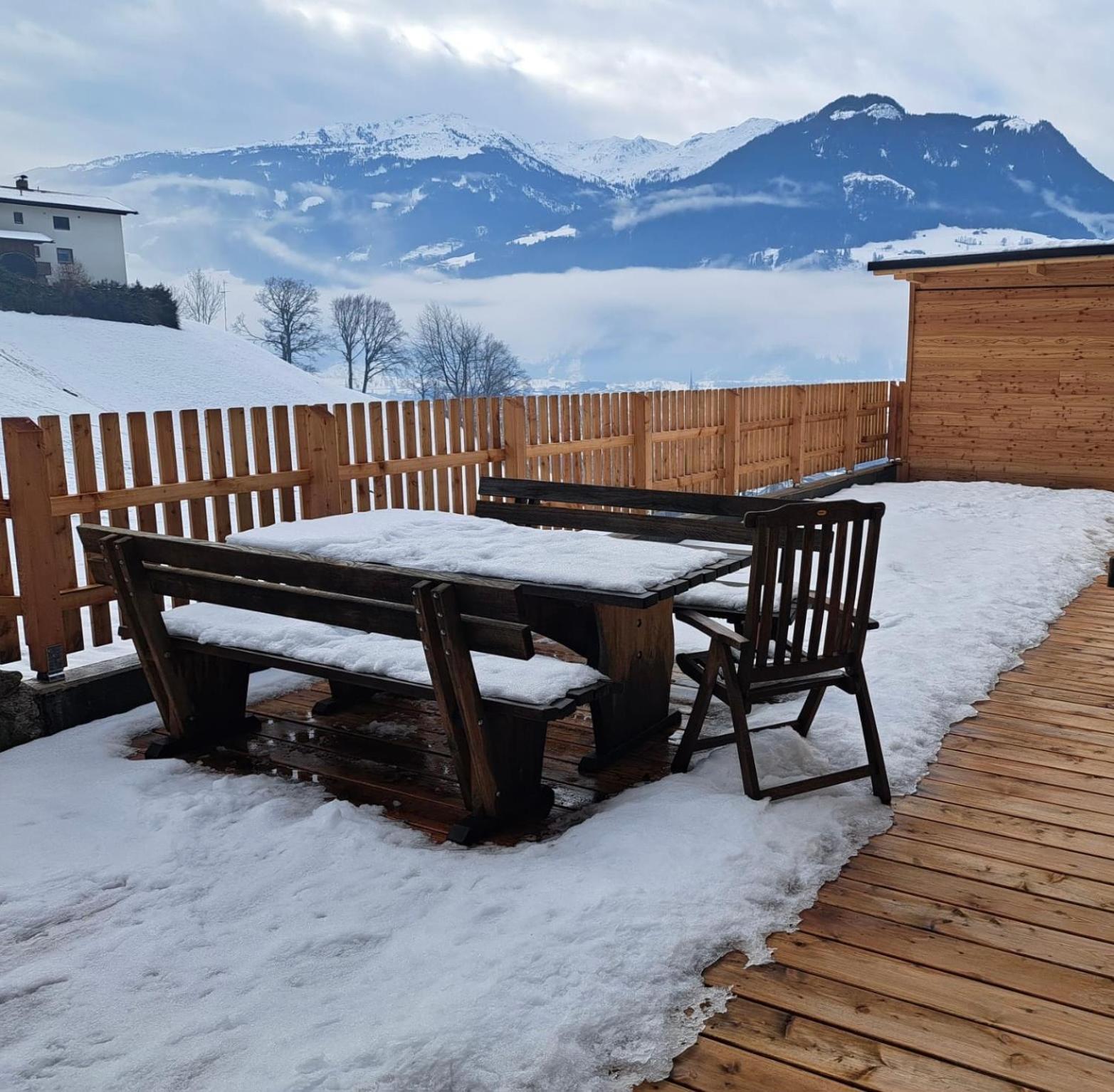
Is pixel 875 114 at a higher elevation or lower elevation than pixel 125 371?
higher

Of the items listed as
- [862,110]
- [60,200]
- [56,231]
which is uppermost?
[862,110]

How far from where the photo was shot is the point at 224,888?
10.3ft

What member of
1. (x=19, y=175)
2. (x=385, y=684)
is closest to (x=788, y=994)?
(x=385, y=684)

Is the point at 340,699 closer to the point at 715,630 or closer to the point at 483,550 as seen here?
the point at 483,550

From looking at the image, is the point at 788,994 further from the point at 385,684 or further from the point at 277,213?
the point at 277,213

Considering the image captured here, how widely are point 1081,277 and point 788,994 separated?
1369cm

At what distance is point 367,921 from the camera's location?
9.54 feet

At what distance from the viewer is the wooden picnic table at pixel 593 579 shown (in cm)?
379

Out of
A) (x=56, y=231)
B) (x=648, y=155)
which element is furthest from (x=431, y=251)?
(x=56, y=231)

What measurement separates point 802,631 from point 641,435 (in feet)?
20.4

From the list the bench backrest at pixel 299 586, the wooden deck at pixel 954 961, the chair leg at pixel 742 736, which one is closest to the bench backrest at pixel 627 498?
the chair leg at pixel 742 736

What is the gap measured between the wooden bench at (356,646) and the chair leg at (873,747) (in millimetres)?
937

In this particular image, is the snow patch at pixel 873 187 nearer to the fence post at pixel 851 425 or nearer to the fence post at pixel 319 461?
the fence post at pixel 851 425

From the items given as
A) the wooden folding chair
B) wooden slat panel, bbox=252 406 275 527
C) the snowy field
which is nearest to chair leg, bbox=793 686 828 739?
the snowy field
